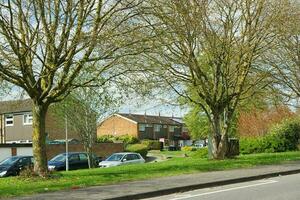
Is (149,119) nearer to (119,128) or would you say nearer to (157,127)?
(157,127)

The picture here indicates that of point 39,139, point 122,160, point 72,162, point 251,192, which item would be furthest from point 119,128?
point 251,192

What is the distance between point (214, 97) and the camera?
28156 mm

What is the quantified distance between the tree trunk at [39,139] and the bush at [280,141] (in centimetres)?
2774

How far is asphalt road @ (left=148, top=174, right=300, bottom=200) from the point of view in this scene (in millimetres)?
13664

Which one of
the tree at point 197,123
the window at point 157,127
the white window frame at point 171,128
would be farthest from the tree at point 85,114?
the white window frame at point 171,128

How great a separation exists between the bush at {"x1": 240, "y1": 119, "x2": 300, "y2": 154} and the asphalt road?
26.1 meters

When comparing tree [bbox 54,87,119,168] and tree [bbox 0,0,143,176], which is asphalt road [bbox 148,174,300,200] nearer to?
tree [bbox 0,0,143,176]

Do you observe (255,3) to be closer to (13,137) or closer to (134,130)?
(13,137)

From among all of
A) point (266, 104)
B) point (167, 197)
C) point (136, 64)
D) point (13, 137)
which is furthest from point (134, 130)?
point (167, 197)

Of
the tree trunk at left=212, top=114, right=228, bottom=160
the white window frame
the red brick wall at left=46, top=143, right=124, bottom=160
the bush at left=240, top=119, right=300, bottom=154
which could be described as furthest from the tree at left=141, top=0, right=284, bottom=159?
the white window frame

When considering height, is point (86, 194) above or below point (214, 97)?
below

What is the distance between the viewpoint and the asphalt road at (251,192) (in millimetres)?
13664

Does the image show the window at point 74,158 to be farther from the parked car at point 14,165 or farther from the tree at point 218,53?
the tree at point 218,53

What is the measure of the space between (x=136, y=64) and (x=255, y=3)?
9270 mm
